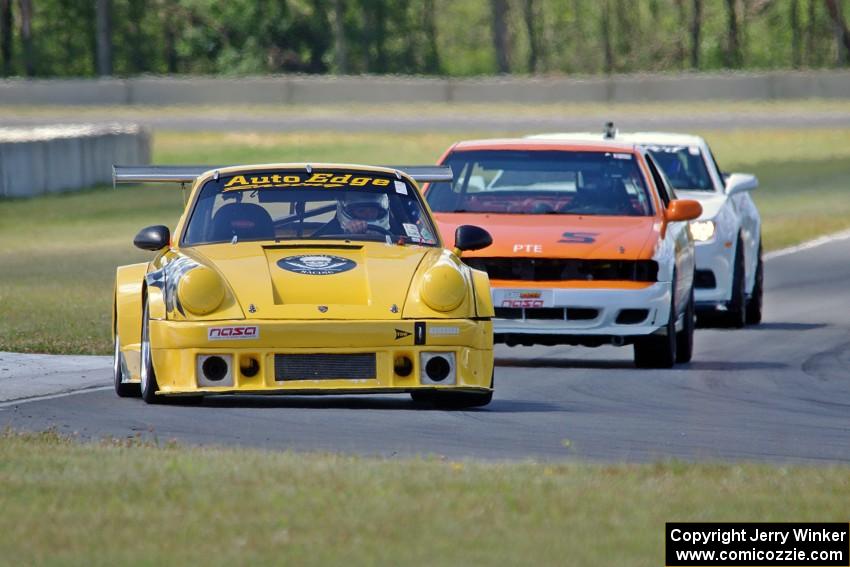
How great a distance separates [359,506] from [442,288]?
348 centimetres

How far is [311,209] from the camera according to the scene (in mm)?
11656

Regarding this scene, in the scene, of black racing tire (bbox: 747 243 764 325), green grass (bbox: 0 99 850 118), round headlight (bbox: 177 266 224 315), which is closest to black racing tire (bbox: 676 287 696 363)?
black racing tire (bbox: 747 243 764 325)

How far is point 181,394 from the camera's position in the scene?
1047 centimetres

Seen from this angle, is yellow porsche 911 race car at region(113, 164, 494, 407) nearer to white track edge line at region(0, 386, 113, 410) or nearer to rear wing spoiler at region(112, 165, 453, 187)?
white track edge line at region(0, 386, 113, 410)

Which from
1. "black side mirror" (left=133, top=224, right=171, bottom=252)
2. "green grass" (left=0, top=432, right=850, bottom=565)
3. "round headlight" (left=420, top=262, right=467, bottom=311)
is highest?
"black side mirror" (left=133, top=224, right=171, bottom=252)

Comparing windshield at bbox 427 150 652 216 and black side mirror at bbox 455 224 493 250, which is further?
windshield at bbox 427 150 652 216

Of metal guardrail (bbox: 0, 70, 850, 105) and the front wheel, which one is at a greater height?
the front wheel

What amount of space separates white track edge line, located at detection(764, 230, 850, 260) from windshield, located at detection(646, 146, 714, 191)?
6.78 meters

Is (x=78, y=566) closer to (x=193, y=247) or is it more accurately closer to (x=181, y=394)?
(x=181, y=394)

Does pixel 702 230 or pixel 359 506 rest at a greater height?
pixel 359 506

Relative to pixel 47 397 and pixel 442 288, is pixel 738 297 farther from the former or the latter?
pixel 47 397

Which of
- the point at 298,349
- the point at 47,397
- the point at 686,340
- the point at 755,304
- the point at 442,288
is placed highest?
the point at 442,288

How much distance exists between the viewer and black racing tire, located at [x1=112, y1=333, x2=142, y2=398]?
1152cm

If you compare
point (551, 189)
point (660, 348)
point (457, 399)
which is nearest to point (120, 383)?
point (457, 399)
